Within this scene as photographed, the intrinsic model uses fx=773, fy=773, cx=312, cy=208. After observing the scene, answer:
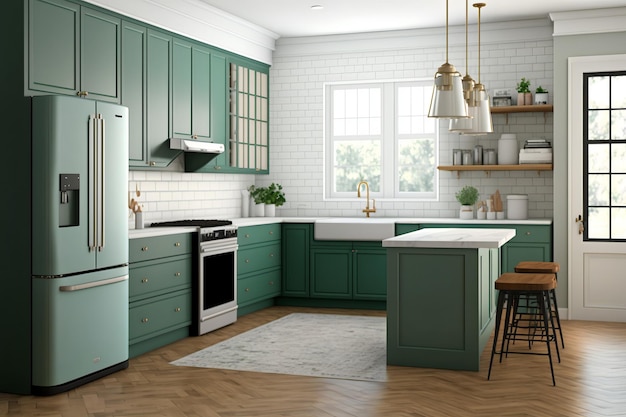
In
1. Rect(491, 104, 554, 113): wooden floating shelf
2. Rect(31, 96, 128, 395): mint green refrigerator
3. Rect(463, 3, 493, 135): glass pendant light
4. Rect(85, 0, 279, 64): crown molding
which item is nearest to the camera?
Rect(31, 96, 128, 395): mint green refrigerator

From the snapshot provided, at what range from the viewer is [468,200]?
332 inches

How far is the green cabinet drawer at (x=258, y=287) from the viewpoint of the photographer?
7.88 m

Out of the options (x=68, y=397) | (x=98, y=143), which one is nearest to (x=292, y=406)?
(x=68, y=397)

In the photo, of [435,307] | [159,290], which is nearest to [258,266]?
[159,290]

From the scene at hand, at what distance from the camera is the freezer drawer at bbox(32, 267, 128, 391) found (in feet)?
16.2

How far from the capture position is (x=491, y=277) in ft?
21.3

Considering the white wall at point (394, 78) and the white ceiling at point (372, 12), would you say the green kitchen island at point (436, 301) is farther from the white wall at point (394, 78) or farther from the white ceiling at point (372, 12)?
the white wall at point (394, 78)

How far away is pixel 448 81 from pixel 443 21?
3938 millimetres

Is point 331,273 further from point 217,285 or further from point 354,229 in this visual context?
point 217,285

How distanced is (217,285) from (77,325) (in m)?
2.18

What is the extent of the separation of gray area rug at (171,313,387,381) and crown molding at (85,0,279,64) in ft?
9.44

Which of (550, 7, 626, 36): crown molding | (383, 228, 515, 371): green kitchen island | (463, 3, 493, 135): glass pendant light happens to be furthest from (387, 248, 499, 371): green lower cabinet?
(550, 7, 626, 36): crown molding

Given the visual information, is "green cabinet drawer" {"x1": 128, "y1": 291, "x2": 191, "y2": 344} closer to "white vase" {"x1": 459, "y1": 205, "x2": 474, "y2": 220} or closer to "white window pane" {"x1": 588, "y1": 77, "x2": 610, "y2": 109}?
"white vase" {"x1": 459, "y1": 205, "x2": 474, "y2": 220}

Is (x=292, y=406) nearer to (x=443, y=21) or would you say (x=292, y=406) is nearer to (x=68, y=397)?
(x=68, y=397)
